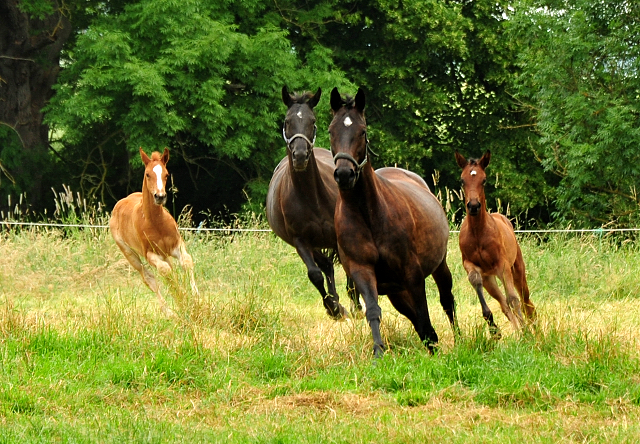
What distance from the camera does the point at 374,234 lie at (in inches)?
297

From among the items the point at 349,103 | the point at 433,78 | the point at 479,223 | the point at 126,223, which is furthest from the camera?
the point at 433,78

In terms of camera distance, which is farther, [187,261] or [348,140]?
[187,261]

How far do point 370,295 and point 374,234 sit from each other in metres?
0.54

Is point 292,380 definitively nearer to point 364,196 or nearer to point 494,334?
point 364,196

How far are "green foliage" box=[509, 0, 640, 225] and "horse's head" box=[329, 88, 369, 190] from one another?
15593 mm

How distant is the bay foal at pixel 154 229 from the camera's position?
11.0m

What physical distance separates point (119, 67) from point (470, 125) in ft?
42.9

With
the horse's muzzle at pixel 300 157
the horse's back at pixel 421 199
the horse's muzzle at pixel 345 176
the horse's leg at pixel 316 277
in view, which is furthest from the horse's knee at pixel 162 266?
the horse's muzzle at pixel 345 176

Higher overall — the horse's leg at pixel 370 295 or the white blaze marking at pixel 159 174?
the white blaze marking at pixel 159 174

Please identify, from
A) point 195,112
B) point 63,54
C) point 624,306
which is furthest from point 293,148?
point 63,54

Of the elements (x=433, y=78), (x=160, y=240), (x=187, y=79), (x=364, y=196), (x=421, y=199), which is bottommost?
(x=160, y=240)

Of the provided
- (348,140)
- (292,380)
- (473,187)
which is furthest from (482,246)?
(292,380)

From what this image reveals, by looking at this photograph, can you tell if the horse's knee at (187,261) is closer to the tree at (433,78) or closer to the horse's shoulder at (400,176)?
the horse's shoulder at (400,176)

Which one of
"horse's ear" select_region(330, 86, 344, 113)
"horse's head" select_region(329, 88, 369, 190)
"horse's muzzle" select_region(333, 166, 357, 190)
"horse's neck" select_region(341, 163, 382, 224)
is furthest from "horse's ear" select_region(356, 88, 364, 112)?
"horse's muzzle" select_region(333, 166, 357, 190)
